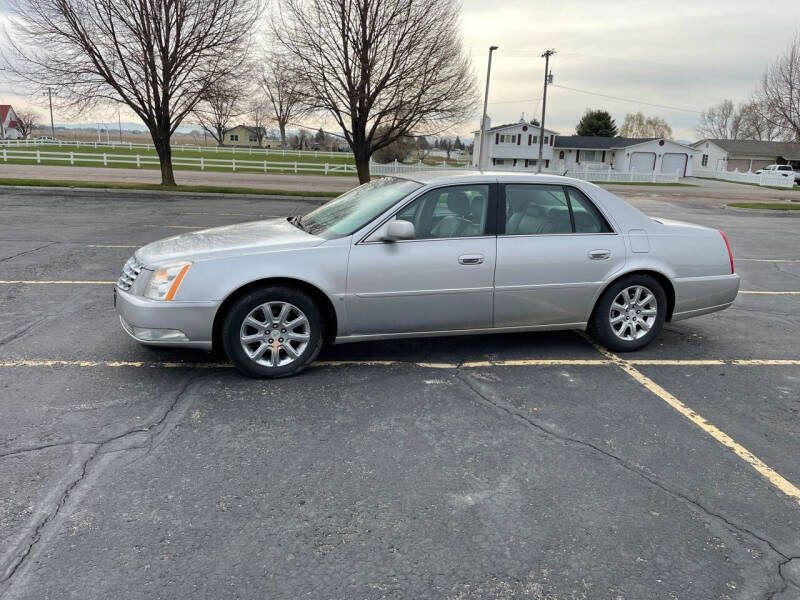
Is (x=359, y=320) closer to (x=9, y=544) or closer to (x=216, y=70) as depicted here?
(x=9, y=544)

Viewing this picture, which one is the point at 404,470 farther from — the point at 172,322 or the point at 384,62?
the point at 384,62

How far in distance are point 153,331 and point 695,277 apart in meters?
4.52

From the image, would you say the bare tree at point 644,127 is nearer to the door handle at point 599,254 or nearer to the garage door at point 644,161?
the garage door at point 644,161

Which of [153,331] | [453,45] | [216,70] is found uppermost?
[453,45]

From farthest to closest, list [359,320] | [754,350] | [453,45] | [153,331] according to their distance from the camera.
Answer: [453,45] < [754,350] < [359,320] < [153,331]

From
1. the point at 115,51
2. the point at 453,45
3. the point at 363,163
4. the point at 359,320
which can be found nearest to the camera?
the point at 359,320

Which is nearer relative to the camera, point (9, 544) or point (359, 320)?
point (9, 544)

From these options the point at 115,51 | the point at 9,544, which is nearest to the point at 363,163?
the point at 115,51

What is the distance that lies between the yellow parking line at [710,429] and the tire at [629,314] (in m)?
0.18

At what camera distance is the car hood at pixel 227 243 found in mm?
4309

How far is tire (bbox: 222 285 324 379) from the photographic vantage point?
427cm

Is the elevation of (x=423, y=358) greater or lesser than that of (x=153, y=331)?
lesser

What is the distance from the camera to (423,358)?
5004 millimetres

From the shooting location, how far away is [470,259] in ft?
15.2
